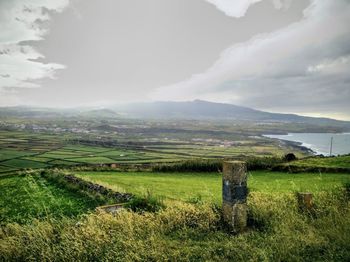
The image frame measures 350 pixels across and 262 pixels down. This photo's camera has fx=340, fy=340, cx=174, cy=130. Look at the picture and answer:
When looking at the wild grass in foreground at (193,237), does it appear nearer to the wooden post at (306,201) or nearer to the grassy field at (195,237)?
the grassy field at (195,237)

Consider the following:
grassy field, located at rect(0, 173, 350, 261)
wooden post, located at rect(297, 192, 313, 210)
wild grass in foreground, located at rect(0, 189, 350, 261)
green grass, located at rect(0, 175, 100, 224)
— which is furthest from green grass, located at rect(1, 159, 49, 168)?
wooden post, located at rect(297, 192, 313, 210)

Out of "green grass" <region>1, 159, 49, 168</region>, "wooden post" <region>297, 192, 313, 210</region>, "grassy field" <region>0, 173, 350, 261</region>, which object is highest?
"wooden post" <region>297, 192, 313, 210</region>

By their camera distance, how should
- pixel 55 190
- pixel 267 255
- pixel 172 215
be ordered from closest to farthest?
pixel 267 255, pixel 172 215, pixel 55 190

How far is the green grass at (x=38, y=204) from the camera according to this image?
16.4m

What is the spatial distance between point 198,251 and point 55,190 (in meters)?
17.7

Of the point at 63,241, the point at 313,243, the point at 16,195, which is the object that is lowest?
the point at 16,195

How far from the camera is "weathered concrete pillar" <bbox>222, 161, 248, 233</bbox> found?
10.7 metres

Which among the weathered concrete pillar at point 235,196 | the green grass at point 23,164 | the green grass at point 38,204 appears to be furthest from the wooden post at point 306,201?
the green grass at point 23,164

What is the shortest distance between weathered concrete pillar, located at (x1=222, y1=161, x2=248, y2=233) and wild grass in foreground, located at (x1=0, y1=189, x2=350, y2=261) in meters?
0.41

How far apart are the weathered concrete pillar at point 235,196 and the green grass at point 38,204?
7.94 metres

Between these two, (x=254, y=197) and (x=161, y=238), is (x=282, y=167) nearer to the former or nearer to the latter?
(x=254, y=197)

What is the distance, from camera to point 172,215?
1116cm

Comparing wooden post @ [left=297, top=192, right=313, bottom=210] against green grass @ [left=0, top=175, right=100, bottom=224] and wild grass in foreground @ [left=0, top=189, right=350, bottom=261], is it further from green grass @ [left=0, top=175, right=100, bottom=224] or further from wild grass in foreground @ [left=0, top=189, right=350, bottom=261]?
green grass @ [left=0, top=175, right=100, bottom=224]

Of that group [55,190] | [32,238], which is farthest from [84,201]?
[32,238]
